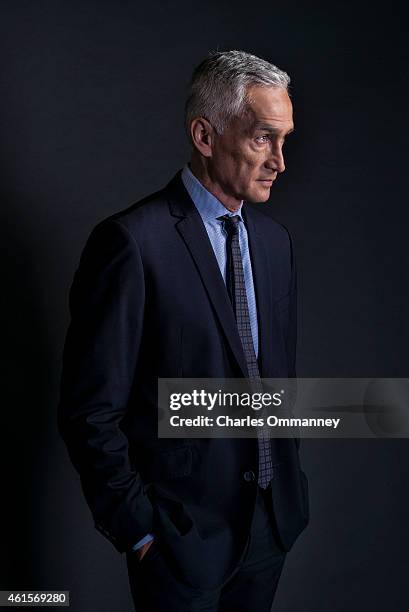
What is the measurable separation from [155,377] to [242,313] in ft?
0.73

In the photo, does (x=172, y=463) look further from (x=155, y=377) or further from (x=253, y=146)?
(x=253, y=146)

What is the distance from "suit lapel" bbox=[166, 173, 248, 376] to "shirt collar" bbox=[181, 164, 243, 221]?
0.03 metres

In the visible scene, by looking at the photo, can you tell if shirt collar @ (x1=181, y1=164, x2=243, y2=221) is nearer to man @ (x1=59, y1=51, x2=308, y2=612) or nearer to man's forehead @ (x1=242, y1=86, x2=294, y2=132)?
man @ (x1=59, y1=51, x2=308, y2=612)

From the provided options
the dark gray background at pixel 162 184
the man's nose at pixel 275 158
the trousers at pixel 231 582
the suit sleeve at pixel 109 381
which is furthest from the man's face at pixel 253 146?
the trousers at pixel 231 582

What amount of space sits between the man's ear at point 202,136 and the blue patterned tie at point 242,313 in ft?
0.46

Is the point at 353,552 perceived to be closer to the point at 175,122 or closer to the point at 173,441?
the point at 173,441

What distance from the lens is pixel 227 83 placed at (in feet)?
5.17

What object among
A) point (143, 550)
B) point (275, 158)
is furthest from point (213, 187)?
point (143, 550)

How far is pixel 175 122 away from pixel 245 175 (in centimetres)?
53

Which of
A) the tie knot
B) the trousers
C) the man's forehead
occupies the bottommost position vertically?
the trousers

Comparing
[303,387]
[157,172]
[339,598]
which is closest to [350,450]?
[303,387]

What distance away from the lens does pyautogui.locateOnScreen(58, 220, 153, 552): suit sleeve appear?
4.93ft

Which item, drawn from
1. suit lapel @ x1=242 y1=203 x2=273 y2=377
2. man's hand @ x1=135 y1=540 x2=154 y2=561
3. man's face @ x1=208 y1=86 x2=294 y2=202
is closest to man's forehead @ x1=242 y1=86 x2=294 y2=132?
man's face @ x1=208 y1=86 x2=294 y2=202

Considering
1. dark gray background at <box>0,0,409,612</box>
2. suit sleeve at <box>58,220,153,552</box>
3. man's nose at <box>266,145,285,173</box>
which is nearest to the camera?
suit sleeve at <box>58,220,153,552</box>
